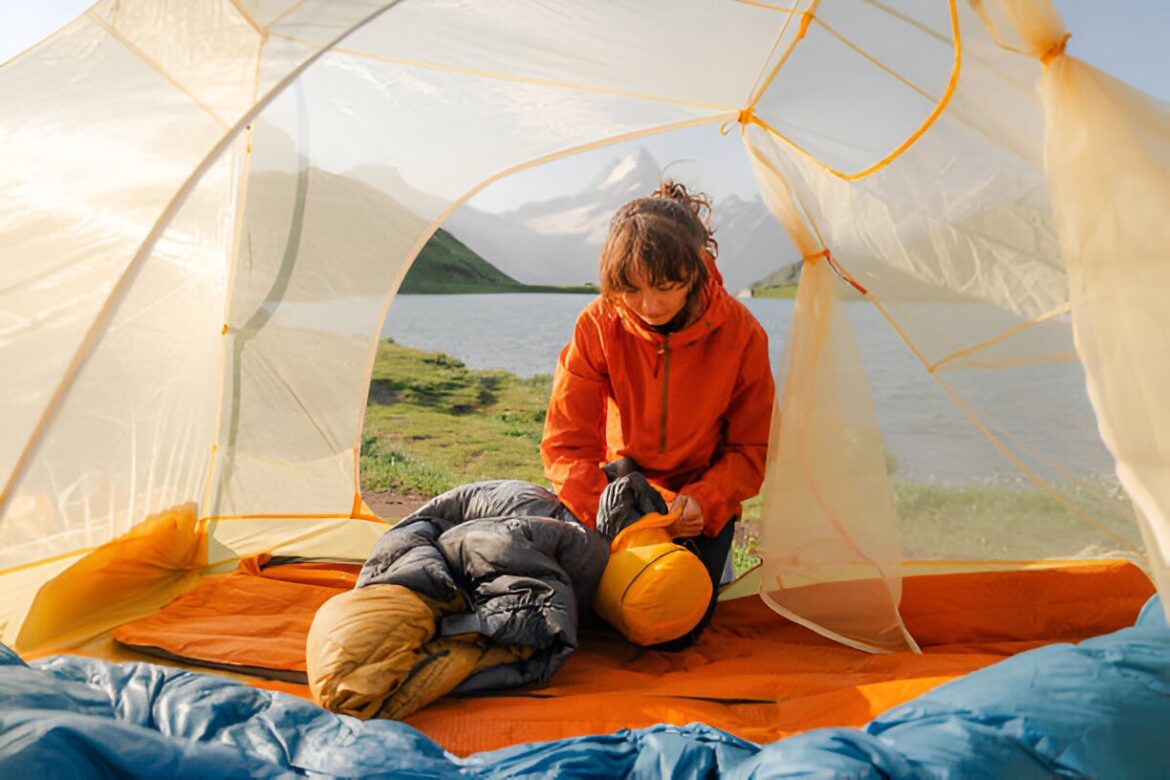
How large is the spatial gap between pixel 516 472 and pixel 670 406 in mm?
4576

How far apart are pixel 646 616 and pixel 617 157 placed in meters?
5.33

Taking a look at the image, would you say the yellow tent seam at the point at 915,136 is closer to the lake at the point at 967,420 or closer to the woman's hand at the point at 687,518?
the lake at the point at 967,420

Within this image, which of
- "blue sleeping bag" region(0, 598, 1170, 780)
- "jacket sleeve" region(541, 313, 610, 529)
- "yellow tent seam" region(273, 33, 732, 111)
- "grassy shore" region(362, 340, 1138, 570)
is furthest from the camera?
"yellow tent seam" region(273, 33, 732, 111)

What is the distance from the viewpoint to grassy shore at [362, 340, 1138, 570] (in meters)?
2.07

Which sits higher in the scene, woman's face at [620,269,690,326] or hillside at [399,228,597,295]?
hillside at [399,228,597,295]

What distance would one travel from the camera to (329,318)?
301 centimetres

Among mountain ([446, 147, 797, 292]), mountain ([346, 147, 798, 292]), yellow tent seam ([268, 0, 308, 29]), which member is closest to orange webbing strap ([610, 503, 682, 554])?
yellow tent seam ([268, 0, 308, 29])

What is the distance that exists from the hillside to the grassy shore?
57 centimetres

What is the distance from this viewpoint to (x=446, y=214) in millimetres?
2941

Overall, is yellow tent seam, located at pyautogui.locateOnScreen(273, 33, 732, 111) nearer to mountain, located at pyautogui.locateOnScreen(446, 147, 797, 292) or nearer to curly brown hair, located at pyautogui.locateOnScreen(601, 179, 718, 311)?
curly brown hair, located at pyautogui.locateOnScreen(601, 179, 718, 311)

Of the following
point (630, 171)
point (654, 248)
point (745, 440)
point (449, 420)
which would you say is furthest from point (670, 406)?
point (449, 420)

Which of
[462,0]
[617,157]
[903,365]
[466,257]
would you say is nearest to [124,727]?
[903,365]

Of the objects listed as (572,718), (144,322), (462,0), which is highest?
(462,0)

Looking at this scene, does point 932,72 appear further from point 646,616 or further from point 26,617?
point 26,617
